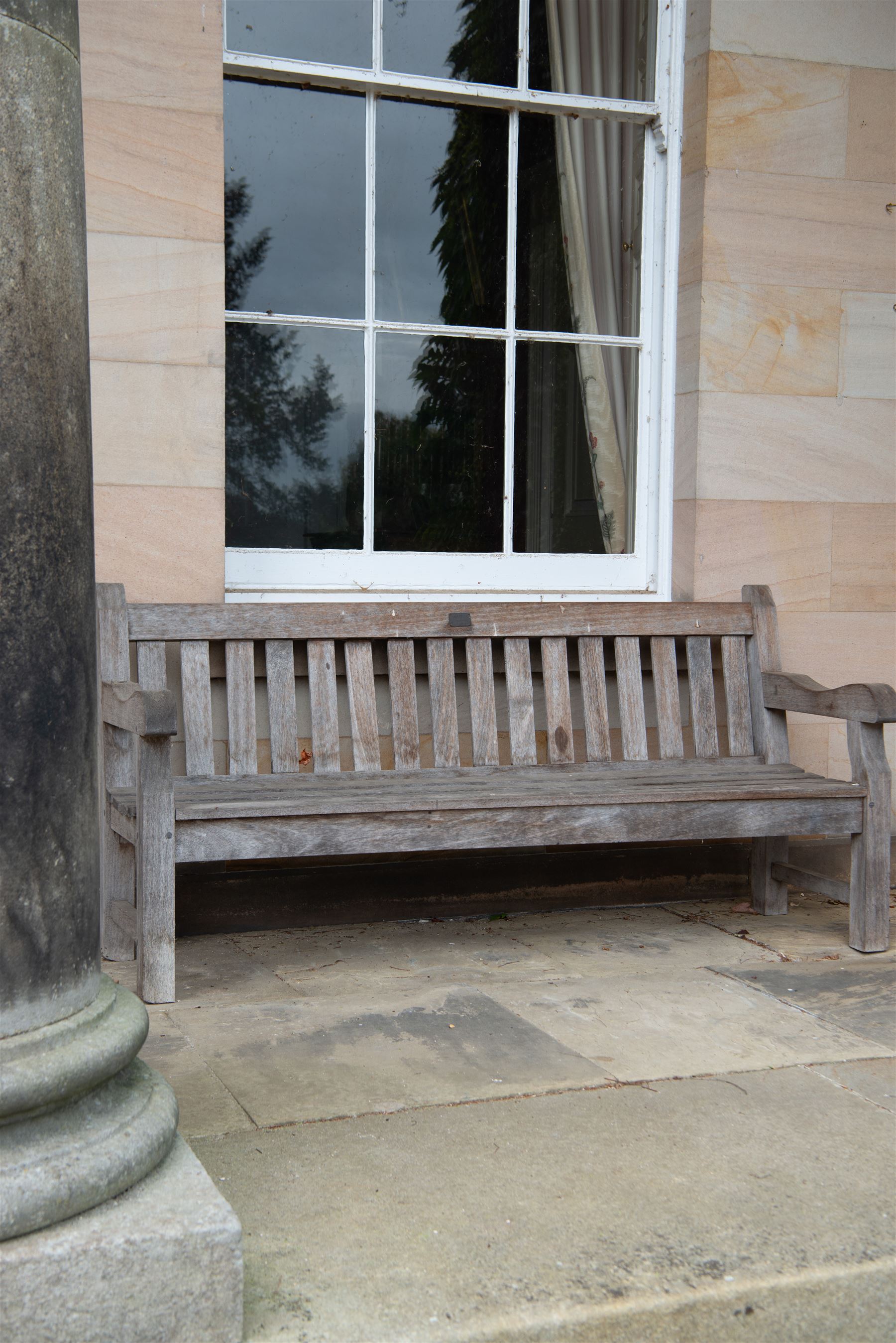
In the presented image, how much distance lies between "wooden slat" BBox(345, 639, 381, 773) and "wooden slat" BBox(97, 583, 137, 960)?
64 cm

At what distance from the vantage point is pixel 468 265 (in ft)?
13.0

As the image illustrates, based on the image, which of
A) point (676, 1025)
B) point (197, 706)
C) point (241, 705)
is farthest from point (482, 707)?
point (676, 1025)

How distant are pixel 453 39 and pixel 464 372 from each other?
1045 mm

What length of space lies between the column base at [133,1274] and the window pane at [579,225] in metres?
3.20

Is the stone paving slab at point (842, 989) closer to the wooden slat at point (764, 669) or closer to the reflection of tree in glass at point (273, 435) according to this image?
the wooden slat at point (764, 669)

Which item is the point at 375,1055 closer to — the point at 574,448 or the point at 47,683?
the point at 47,683

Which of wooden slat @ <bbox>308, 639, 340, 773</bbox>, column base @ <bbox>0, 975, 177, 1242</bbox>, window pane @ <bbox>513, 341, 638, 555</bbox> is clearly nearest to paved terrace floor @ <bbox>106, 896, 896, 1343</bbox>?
column base @ <bbox>0, 975, 177, 1242</bbox>

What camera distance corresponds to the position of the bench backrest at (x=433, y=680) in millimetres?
3389

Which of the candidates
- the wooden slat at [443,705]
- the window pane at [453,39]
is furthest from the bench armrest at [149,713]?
the window pane at [453,39]

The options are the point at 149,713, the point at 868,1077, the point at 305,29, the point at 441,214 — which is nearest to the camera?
the point at 868,1077

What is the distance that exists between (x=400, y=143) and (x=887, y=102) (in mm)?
1653

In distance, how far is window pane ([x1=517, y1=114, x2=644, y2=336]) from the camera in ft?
13.2

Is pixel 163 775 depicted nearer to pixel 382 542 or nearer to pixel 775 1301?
pixel 382 542

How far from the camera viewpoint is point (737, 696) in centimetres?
387
